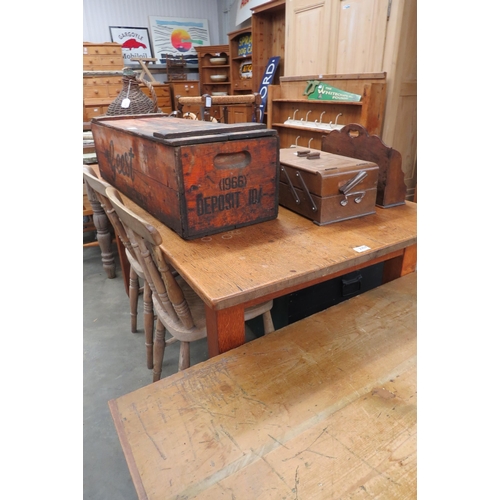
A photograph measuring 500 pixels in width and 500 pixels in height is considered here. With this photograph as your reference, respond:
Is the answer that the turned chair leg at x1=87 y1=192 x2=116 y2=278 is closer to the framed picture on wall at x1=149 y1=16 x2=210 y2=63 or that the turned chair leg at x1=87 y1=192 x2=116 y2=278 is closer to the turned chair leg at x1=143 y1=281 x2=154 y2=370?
the turned chair leg at x1=143 y1=281 x2=154 y2=370

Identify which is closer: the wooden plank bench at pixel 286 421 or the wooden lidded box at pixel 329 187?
the wooden plank bench at pixel 286 421

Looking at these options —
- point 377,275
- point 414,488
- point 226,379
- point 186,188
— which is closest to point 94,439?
point 226,379

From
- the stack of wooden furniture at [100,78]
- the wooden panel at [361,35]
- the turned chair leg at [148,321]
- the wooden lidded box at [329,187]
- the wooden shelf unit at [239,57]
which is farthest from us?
the wooden shelf unit at [239,57]

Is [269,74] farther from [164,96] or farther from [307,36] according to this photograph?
[164,96]

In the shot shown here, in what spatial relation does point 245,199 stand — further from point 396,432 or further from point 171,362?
point 171,362

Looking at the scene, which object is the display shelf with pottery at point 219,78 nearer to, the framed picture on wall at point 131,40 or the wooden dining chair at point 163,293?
the framed picture on wall at point 131,40

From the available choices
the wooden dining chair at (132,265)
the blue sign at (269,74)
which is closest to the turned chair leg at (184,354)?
the wooden dining chair at (132,265)

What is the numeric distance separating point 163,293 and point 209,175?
1.41ft

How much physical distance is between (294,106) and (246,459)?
12.6 feet

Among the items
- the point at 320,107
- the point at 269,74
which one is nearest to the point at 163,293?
the point at 320,107

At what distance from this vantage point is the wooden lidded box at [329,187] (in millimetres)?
1175

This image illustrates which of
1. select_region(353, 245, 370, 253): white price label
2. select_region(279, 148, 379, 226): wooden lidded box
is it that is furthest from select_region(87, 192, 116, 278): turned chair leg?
select_region(353, 245, 370, 253): white price label

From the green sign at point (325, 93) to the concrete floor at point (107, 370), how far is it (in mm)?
2271

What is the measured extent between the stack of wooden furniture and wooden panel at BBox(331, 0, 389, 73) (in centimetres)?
349
